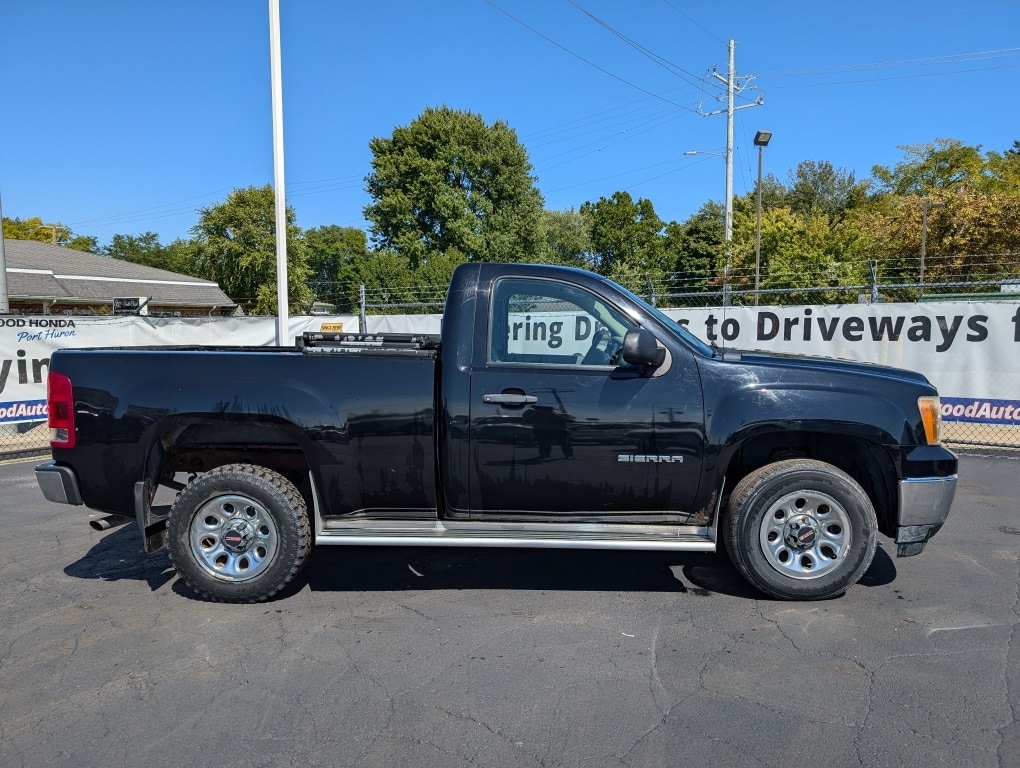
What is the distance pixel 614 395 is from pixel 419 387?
1.12 m

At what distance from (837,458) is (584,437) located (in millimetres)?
1740

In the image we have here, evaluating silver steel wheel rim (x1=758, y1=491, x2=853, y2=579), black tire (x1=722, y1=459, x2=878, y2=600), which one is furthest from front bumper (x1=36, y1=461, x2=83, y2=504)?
silver steel wheel rim (x1=758, y1=491, x2=853, y2=579)

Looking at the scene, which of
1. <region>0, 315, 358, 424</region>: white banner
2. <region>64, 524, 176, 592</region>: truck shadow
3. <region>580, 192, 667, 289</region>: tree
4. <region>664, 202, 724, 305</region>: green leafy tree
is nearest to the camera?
<region>64, 524, 176, 592</region>: truck shadow

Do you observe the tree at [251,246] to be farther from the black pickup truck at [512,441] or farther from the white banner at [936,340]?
the black pickup truck at [512,441]

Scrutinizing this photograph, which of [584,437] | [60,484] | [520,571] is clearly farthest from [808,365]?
[60,484]

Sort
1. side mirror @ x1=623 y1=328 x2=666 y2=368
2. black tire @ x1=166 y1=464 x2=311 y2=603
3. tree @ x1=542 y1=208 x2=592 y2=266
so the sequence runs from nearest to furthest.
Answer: side mirror @ x1=623 y1=328 x2=666 y2=368 < black tire @ x1=166 y1=464 x2=311 y2=603 < tree @ x1=542 y1=208 x2=592 y2=266

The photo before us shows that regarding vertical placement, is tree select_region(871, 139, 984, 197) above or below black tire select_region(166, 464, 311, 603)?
above

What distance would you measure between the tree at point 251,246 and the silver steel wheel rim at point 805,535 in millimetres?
34895

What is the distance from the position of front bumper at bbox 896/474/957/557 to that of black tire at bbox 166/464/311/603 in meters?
3.47

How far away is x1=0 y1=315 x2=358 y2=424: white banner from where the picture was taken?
10164 mm

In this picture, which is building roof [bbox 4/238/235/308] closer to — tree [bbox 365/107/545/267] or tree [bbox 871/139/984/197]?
tree [bbox 365/107/545/267]

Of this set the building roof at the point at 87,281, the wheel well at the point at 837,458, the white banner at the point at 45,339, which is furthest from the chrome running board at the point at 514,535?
the building roof at the point at 87,281

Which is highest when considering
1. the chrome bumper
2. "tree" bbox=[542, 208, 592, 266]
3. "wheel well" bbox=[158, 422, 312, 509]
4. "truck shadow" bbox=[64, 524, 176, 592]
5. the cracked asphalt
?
"tree" bbox=[542, 208, 592, 266]

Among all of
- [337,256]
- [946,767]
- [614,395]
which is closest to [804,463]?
[614,395]
